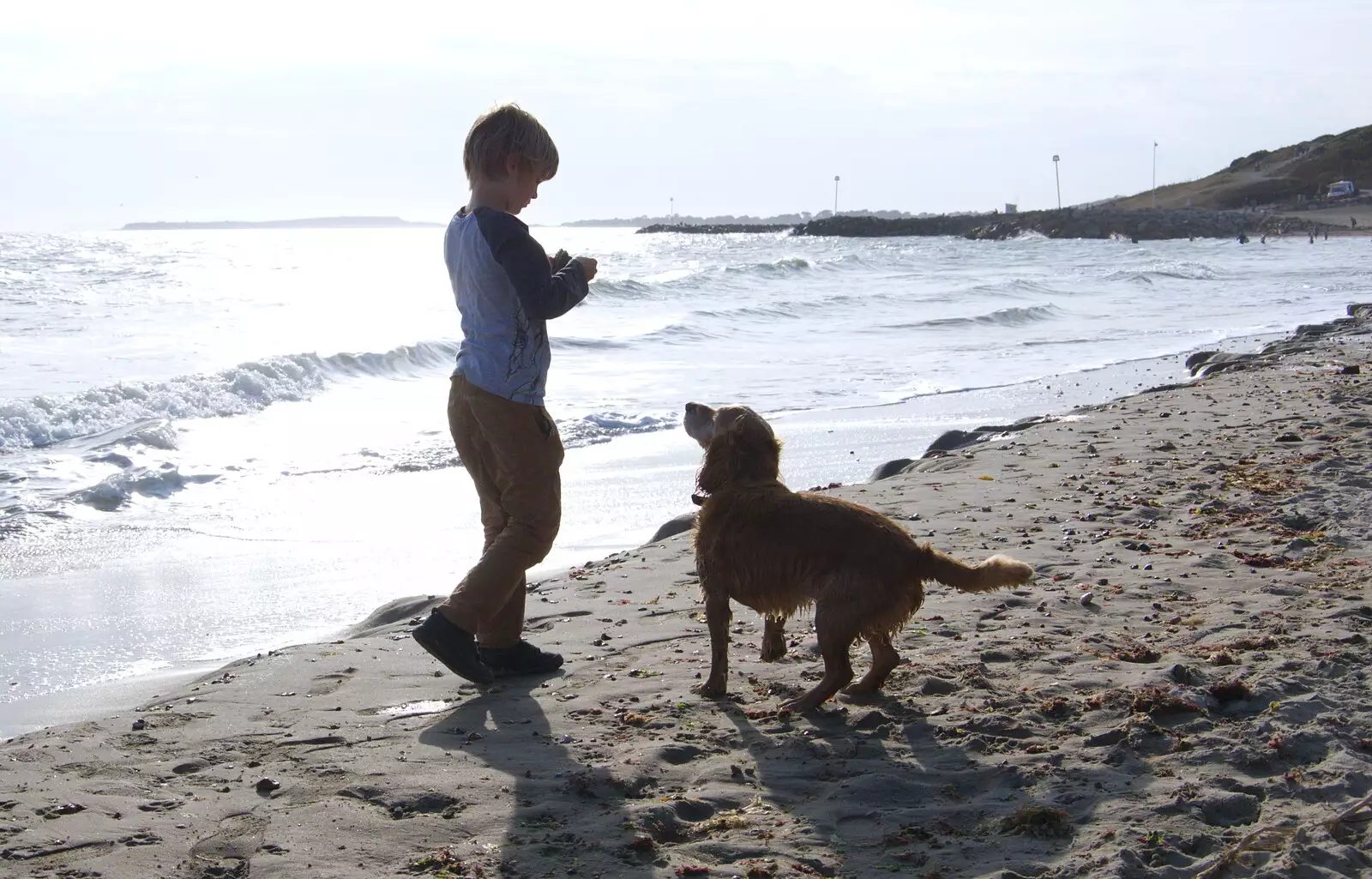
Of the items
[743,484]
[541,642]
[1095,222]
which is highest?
[1095,222]

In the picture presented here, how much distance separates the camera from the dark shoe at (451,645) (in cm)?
390

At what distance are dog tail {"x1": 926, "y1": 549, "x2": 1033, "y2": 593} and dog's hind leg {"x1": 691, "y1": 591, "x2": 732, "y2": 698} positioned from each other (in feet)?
2.34

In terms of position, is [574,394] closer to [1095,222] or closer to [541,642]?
[541,642]

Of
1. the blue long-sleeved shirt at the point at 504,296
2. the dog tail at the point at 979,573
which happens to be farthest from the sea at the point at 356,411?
the dog tail at the point at 979,573

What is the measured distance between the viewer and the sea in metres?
6.16

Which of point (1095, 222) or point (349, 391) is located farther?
point (1095, 222)

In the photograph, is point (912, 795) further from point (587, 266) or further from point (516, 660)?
point (587, 266)

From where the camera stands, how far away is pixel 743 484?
12.8 ft

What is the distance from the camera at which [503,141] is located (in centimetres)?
384

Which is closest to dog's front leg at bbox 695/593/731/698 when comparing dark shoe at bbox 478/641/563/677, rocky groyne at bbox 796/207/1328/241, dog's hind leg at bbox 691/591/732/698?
dog's hind leg at bbox 691/591/732/698

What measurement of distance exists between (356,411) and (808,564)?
35.4 feet

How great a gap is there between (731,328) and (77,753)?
65.7ft

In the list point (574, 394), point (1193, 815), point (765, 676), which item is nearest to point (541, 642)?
point (765, 676)

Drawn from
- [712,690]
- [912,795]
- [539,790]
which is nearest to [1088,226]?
[712,690]
